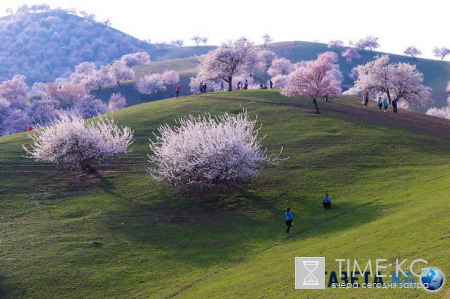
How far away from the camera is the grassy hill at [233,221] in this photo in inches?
978

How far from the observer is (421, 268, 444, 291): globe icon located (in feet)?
53.3

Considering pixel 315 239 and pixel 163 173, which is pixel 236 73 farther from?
pixel 315 239

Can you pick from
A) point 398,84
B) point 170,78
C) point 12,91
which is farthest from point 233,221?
point 170,78

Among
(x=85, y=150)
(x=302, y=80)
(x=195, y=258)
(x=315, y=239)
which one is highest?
(x=302, y=80)

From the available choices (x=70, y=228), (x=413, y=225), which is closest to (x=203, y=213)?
(x=70, y=228)

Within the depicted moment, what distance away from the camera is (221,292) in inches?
921

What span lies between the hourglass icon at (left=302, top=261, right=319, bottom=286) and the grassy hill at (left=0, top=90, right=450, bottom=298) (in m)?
0.91

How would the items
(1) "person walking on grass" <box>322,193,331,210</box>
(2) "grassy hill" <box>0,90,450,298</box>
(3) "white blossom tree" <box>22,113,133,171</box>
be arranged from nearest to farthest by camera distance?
1. (2) "grassy hill" <box>0,90,450,298</box>
2. (1) "person walking on grass" <box>322,193,331,210</box>
3. (3) "white blossom tree" <box>22,113,133,171</box>

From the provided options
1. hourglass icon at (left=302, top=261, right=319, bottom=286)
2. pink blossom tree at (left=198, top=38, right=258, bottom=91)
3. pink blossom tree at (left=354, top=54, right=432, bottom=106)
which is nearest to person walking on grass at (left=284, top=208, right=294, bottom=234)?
hourglass icon at (left=302, top=261, right=319, bottom=286)

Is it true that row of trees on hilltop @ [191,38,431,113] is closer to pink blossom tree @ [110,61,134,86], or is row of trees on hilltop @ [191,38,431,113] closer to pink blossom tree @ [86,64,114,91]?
pink blossom tree @ [86,64,114,91]

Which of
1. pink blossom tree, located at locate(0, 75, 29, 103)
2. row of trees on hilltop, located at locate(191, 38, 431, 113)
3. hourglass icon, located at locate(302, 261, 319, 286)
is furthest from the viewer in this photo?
pink blossom tree, located at locate(0, 75, 29, 103)

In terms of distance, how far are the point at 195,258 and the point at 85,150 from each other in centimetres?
2329

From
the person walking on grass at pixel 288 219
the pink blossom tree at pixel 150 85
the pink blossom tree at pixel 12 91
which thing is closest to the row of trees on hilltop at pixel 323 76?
the person walking on grass at pixel 288 219

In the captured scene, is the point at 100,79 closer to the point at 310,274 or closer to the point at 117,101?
the point at 117,101
